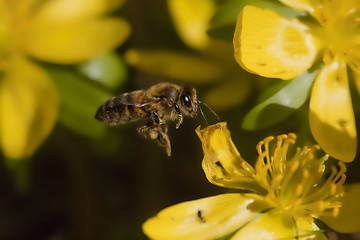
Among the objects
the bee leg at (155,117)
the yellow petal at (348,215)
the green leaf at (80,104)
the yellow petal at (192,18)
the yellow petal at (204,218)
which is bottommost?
the yellow petal at (348,215)

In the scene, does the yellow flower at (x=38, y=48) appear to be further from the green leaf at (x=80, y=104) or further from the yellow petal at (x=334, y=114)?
the yellow petal at (x=334, y=114)

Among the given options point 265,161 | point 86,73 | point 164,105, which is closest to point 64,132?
point 86,73

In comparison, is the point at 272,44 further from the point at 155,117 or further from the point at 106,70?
the point at 106,70

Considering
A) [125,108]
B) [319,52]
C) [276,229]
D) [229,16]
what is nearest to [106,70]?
[125,108]

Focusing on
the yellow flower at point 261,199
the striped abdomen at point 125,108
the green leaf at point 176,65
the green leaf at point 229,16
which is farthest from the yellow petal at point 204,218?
the green leaf at point 176,65

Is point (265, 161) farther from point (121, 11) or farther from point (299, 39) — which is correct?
point (121, 11)
